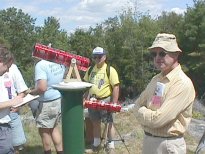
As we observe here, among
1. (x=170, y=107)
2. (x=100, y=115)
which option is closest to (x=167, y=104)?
(x=170, y=107)

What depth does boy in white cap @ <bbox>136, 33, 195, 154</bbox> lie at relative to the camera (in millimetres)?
3416

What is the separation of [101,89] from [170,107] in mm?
3177

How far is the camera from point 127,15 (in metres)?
42.1

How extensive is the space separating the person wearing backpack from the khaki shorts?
2.36 feet

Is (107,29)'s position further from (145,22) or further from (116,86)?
(116,86)

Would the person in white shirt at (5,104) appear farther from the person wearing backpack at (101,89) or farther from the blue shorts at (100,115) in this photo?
the blue shorts at (100,115)

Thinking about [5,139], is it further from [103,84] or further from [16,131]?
[103,84]

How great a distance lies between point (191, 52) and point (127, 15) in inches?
287

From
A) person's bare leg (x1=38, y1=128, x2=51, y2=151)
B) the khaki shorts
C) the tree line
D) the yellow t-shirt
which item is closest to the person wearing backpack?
the yellow t-shirt

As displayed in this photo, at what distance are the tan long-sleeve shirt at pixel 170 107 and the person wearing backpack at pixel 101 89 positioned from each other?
2853 mm

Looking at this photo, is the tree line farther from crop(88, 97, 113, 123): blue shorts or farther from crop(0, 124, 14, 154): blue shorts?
crop(0, 124, 14, 154): blue shorts

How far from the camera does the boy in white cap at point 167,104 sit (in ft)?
11.2

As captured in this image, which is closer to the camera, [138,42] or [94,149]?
[94,149]

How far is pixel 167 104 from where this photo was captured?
A: 3406 millimetres
